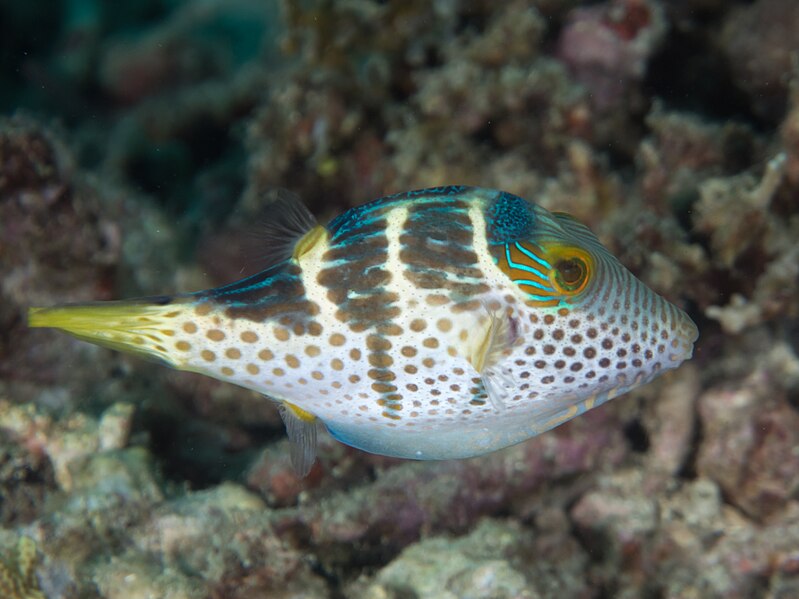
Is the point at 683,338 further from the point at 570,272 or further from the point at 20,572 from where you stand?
the point at 20,572

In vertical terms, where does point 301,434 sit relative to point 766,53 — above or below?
below

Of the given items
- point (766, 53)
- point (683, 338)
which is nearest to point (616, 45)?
point (766, 53)

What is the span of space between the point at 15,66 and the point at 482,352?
12.6 metres

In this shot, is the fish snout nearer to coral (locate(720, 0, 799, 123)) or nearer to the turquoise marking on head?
the turquoise marking on head

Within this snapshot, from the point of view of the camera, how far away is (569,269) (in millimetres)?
2227

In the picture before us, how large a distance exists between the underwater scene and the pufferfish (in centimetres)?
1

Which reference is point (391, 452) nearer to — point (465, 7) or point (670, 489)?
point (670, 489)

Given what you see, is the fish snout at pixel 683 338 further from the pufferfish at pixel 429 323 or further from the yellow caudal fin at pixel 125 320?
the yellow caudal fin at pixel 125 320

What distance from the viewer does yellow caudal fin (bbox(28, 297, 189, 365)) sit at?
228 cm

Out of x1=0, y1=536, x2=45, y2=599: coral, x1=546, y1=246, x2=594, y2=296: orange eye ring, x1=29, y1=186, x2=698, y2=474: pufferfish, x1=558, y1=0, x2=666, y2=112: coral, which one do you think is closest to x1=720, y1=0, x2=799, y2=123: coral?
x1=558, y1=0, x2=666, y2=112: coral

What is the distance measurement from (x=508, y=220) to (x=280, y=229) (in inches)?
34.0

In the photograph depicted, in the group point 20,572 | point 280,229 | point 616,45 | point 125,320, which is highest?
point 616,45

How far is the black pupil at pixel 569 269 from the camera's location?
87.5 inches

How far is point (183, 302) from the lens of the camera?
7.63ft
